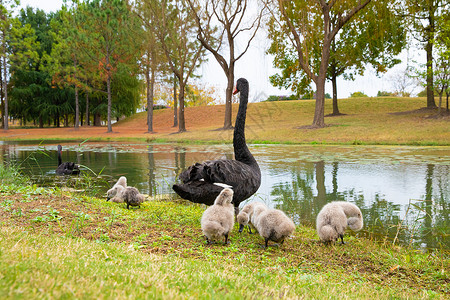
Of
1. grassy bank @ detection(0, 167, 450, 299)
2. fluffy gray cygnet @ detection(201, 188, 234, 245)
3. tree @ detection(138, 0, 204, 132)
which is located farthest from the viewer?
tree @ detection(138, 0, 204, 132)

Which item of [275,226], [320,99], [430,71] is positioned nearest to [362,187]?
[275,226]

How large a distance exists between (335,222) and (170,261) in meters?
2.27

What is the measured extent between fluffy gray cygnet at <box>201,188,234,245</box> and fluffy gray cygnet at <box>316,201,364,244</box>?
1182 mm

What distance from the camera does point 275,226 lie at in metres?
3.89

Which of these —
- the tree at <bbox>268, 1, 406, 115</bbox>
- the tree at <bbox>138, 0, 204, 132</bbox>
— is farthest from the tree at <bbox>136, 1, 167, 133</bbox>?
the tree at <bbox>268, 1, 406, 115</bbox>

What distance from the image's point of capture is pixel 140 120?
5297 cm

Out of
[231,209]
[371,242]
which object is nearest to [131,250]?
[231,209]

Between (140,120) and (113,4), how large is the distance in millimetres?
23116

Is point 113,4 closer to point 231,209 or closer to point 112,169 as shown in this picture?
point 112,169

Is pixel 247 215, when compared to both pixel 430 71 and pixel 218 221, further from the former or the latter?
pixel 430 71

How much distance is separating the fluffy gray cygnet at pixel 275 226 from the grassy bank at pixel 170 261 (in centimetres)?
19

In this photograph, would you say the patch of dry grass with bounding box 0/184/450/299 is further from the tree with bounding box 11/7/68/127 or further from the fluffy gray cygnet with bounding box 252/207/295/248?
the tree with bounding box 11/7/68/127

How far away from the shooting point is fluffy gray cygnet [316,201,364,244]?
4106mm

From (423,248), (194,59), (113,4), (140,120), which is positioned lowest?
(423,248)
